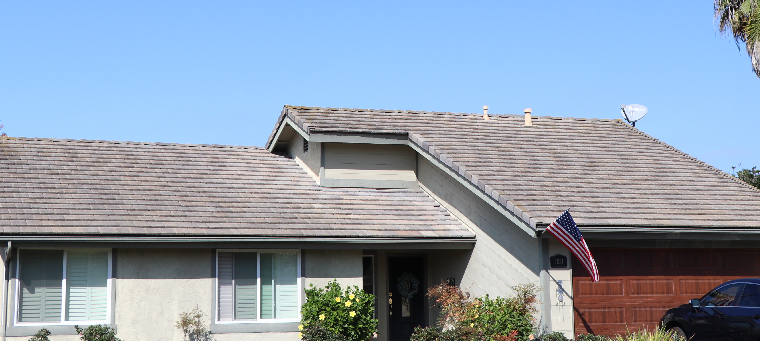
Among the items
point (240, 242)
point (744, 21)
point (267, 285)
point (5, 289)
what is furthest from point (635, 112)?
point (5, 289)

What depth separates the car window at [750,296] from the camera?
1172cm

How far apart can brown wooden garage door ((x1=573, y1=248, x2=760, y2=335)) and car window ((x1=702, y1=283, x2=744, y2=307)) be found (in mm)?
1887

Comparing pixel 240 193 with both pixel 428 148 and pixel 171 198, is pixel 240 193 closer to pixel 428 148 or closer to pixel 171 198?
pixel 171 198

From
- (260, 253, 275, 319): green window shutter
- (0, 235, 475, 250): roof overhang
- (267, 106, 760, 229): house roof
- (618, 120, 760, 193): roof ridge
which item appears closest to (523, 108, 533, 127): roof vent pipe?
(267, 106, 760, 229): house roof

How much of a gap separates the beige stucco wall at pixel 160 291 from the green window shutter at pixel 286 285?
46cm

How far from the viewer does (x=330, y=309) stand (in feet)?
47.9

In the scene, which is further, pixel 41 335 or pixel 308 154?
pixel 308 154

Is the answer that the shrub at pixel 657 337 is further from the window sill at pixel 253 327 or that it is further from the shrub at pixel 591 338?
the window sill at pixel 253 327

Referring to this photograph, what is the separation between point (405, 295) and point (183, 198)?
17.8 ft

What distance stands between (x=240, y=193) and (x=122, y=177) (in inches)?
98.5

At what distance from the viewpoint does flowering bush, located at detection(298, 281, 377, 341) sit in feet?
47.3

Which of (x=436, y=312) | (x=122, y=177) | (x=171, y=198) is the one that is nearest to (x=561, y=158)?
(x=436, y=312)

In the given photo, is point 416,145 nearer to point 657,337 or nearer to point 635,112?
point 657,337

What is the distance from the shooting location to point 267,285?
15031 mm
